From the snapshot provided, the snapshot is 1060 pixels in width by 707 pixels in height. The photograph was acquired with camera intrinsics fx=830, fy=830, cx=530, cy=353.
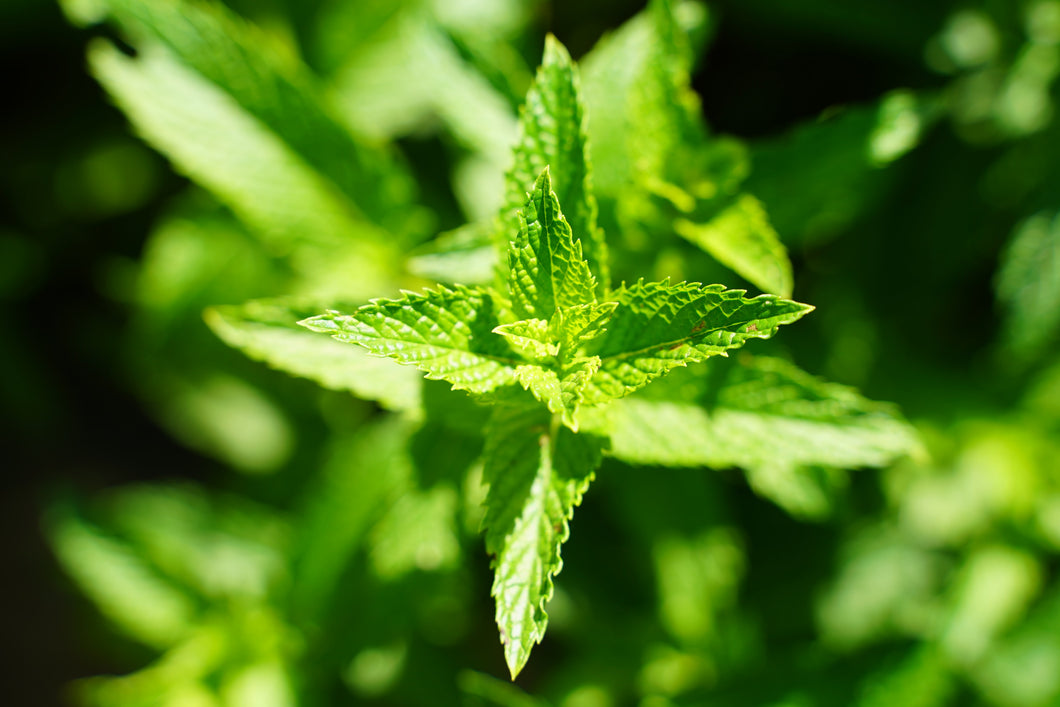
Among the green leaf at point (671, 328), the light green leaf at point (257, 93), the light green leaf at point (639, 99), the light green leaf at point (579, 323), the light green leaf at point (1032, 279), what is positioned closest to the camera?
the green leaf at point (671, 328)

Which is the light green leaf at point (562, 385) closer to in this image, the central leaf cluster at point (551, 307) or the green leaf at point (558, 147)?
the central leaf cluster at point (551, 307)

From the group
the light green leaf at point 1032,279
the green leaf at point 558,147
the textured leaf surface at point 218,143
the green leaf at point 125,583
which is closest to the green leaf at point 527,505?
the green leaf at point 558,147

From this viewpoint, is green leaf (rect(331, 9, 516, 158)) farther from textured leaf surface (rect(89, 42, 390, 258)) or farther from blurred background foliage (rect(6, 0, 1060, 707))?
textured leaf surface (rect(89, 42, 390, 258))

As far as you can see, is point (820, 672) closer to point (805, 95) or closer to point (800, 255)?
point (800, 255)

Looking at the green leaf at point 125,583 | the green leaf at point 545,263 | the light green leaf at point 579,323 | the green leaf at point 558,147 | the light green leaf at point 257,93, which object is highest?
the light green leaf at point 257,93

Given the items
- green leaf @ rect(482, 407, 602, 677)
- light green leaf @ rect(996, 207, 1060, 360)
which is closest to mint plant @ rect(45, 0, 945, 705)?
green leaf @ rect(482, 407, 602, 677)

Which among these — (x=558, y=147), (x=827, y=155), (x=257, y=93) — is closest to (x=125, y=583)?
(x=257, y=93)

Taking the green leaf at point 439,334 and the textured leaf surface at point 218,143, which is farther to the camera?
the textured leaf surface at point 218,143

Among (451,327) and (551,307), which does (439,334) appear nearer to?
(451,327)
